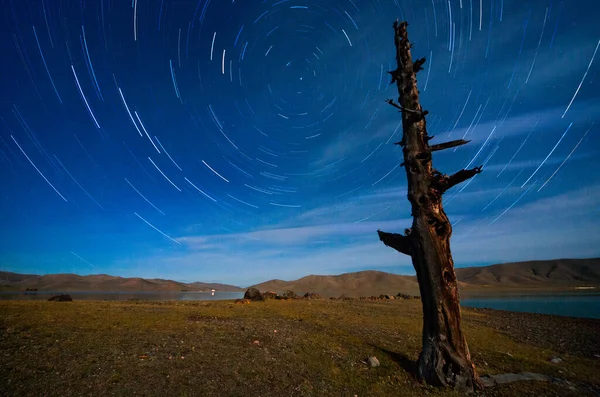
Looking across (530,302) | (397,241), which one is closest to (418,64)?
(397,241)

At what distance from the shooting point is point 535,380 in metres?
9.91

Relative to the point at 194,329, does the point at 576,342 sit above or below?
below

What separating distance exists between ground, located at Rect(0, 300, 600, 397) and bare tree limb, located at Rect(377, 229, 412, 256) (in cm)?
423

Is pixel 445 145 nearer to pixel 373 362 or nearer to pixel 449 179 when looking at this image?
pixel 449 179

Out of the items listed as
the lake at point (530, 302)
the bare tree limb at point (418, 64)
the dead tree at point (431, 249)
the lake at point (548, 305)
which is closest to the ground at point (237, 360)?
the dead tree at point (431, 249)

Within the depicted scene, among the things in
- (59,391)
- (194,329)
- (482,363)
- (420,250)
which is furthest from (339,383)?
(194,329)

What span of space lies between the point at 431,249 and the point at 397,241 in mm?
1447

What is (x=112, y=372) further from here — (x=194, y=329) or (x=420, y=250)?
(x=420, y=250)

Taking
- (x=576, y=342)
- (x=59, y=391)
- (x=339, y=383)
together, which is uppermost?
(x=59, y=391)

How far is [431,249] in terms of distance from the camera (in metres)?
10.4

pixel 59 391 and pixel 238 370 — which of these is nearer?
pixel 59 391

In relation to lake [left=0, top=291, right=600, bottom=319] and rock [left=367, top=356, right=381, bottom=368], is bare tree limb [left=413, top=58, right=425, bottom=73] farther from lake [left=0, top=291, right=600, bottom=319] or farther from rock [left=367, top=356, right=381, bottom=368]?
lake [left=0, top=291, right=600, bottom=319]

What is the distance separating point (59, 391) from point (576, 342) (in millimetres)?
26273

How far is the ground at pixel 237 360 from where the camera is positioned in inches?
331
